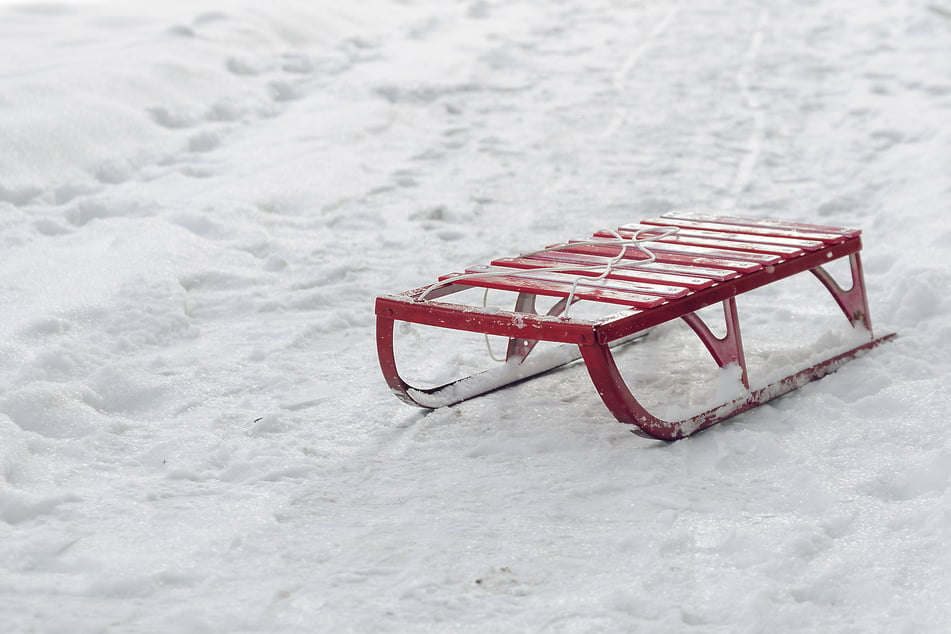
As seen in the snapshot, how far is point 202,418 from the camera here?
130 inches

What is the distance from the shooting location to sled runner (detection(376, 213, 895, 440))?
3.01m

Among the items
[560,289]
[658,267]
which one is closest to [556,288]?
[560,289]

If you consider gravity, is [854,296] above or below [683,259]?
below

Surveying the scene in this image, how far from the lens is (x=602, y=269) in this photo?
11.2ft

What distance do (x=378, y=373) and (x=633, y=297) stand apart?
102cm

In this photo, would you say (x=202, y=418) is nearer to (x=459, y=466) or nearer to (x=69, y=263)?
(x=459, y=466)

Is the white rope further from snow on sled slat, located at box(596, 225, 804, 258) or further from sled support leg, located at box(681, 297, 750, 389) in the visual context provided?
sled support leg, located at box(681, 297, 750, 389)

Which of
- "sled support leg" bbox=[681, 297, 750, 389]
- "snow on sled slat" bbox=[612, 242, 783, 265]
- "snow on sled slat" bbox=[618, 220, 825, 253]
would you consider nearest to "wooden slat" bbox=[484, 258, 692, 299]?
"sled support leg" bbox=[681, 297, 750, 389]

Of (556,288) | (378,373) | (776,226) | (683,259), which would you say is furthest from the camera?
(776,226)

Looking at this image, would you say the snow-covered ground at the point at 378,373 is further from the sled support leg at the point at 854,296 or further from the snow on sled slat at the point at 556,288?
the snow on sled slat at the point at 556,288

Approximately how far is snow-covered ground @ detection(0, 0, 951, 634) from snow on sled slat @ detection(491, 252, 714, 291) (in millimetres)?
401

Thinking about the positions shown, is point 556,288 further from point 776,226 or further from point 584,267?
point 776,226

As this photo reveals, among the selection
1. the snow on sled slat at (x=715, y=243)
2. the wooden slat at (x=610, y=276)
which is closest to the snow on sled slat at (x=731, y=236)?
the snow on sled slat at (x=715, y=243)

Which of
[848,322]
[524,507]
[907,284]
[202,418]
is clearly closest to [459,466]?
[524,507]
